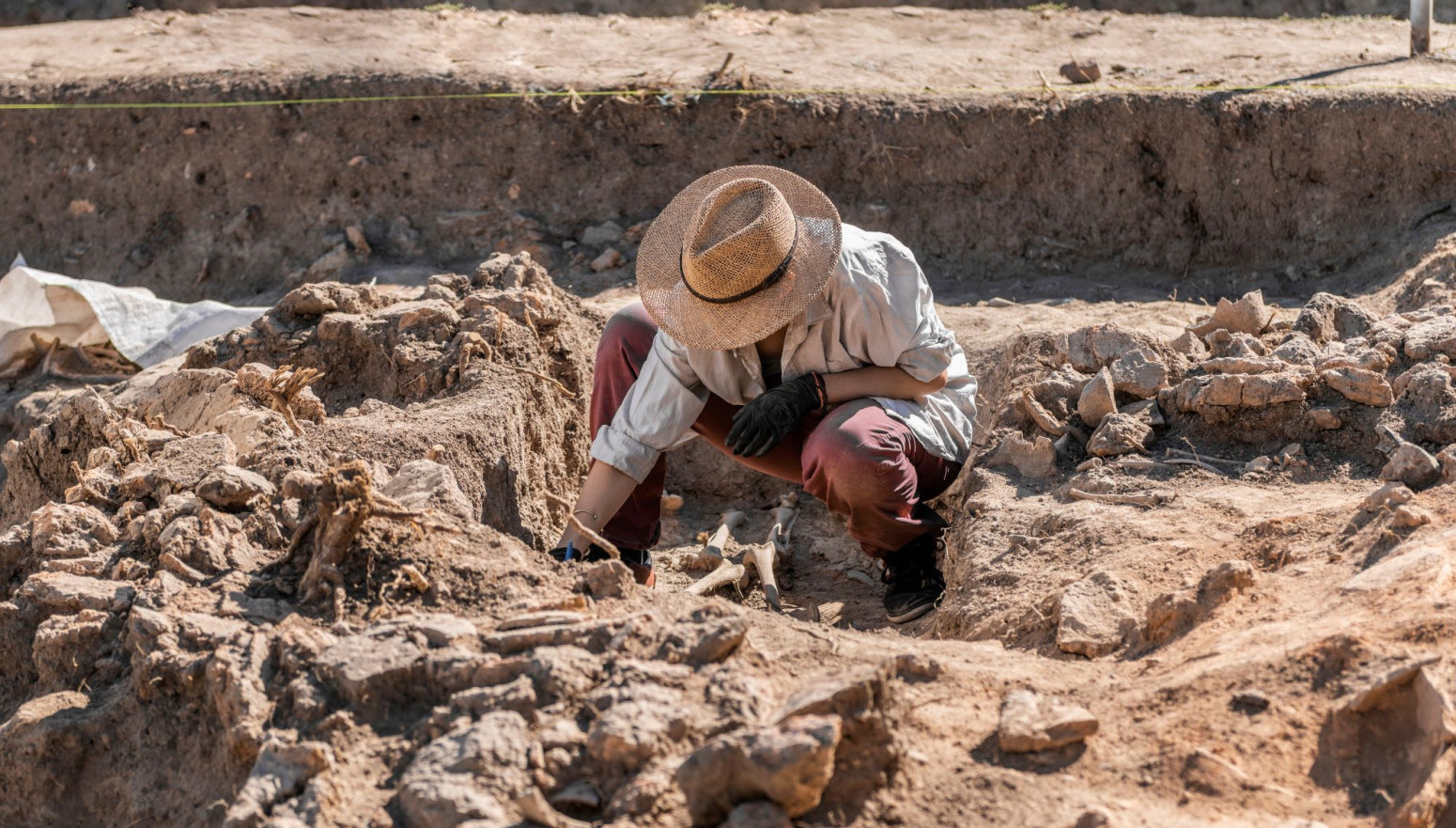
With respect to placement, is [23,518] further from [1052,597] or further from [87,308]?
[1052,597]

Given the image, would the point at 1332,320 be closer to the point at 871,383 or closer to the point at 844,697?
the point at 871,383

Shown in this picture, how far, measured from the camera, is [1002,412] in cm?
420

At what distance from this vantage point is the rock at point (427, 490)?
299 centimetres

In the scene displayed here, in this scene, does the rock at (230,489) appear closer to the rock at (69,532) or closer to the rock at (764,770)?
the rock at (69,532)

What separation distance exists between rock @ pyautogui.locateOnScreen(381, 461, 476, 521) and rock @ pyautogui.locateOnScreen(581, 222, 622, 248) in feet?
11.3

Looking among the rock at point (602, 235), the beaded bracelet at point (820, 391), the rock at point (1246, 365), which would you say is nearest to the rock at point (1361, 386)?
the rock at point (1246, 365)

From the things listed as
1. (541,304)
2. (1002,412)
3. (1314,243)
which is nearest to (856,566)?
(1002,412)

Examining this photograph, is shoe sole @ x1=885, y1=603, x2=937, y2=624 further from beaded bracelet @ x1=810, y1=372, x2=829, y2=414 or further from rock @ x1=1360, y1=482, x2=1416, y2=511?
rock @ x1=1360, y1=482, x2=1416, y2=511

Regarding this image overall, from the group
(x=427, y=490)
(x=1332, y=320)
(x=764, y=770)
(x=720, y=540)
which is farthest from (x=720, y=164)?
(x=764, y=770)

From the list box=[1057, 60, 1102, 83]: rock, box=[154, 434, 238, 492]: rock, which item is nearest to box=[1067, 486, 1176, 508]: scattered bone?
box=[154, 434, 238, 492]: rock

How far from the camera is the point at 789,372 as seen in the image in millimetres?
3541

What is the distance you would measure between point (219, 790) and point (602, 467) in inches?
55.7

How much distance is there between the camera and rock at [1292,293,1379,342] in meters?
4.18

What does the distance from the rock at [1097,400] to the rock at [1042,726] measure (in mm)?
1867
